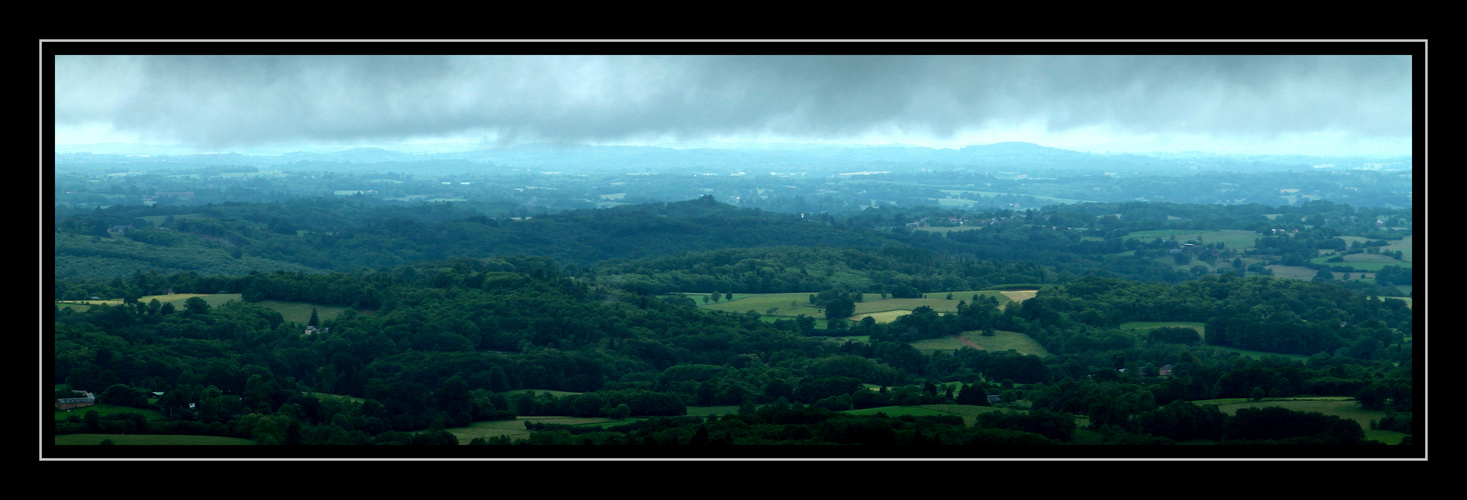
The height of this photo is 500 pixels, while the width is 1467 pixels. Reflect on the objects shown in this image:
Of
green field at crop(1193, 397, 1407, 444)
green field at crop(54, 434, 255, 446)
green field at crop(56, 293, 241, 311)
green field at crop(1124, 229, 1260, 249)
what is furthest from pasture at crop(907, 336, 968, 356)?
green field at crop(1124, 229, 1260, 249)

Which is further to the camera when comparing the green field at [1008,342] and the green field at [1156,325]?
the green field at [1156,325]

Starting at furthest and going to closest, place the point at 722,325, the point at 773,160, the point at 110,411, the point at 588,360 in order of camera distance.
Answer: the point at 773,160 < the point at 722,325 < the point at 588,360 < the point at 110,411

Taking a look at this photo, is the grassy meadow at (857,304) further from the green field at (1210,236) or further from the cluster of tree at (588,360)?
the green field at (1210,236)

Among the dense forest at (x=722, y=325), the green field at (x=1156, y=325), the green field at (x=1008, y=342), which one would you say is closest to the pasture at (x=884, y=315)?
the dense forest at (x=722, y=325)

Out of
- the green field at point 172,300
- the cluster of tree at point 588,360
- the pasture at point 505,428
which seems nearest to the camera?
the pasture at point 505,428

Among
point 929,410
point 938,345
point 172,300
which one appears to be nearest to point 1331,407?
point 929,410

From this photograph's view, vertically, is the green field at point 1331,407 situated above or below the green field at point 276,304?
below

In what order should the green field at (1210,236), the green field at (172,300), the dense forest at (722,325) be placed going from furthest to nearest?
the green field at (1210,236) → the green field at (172,300) → the dense forest at (722,325)

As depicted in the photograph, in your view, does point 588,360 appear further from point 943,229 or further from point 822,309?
point 943,229

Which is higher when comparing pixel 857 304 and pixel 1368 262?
pixel 1368 262

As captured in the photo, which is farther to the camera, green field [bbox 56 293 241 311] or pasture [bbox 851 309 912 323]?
pasture [bbox 851 309 912 323]

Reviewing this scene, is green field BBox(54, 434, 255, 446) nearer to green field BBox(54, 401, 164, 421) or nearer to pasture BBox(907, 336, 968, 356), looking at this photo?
green field BBox(54, 401, 164, 421)
